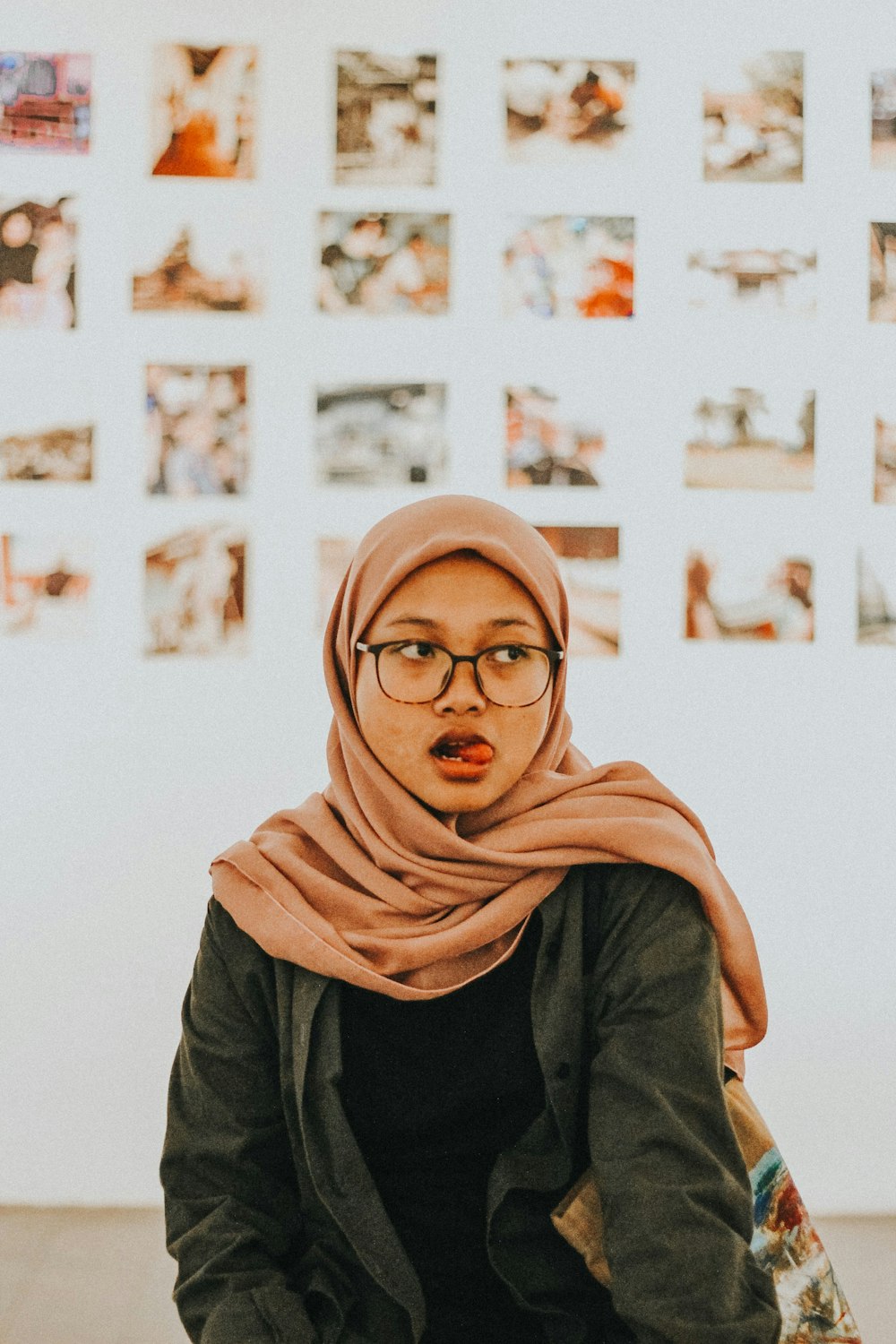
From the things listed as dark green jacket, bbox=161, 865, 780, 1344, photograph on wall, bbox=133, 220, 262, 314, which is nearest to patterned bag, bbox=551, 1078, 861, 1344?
dark green jacket, bbox=161, 865, 780, 1344

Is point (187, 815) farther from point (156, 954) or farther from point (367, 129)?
point (367, 129)

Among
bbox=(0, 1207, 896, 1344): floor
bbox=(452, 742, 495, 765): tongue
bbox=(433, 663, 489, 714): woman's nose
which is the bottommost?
bbox=(0, 1207, 896, 1344): floor

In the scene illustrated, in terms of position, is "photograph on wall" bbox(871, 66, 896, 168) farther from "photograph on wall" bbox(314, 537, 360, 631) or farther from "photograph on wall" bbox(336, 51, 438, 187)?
"photograph on wall" bbox(314, 537, 360, 631)

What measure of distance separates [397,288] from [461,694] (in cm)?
139

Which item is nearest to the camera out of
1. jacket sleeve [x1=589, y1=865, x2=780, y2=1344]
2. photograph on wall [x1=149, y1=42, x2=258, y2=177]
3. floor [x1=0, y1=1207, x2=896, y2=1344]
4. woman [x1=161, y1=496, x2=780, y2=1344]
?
jacket sleeve [x1=589, y1=865, x2=780, y2=1344]

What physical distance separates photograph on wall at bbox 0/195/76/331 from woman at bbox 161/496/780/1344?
139 cm

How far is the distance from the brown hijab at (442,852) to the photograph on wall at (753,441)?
1.16m

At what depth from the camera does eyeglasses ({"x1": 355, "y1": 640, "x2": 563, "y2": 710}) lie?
3.84 feet

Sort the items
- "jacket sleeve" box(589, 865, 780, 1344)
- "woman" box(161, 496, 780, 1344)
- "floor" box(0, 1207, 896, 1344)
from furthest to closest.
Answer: "floor" box(0, 1207, 896, 1344)
"woman" box(161, 496, 780, 1344)
"jacket sleeve" box(589, 865, 780, 1344)

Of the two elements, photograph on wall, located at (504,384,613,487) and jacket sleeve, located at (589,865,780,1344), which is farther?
photograph on wall, located at (504,384,613,487)

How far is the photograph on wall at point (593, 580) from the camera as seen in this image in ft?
7.68

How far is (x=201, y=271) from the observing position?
7.61ft

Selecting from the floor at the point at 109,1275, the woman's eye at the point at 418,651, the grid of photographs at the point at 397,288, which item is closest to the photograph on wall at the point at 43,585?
the grid of photographs at the point at 397,288

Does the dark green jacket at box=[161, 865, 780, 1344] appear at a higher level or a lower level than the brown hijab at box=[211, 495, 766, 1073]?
lower
